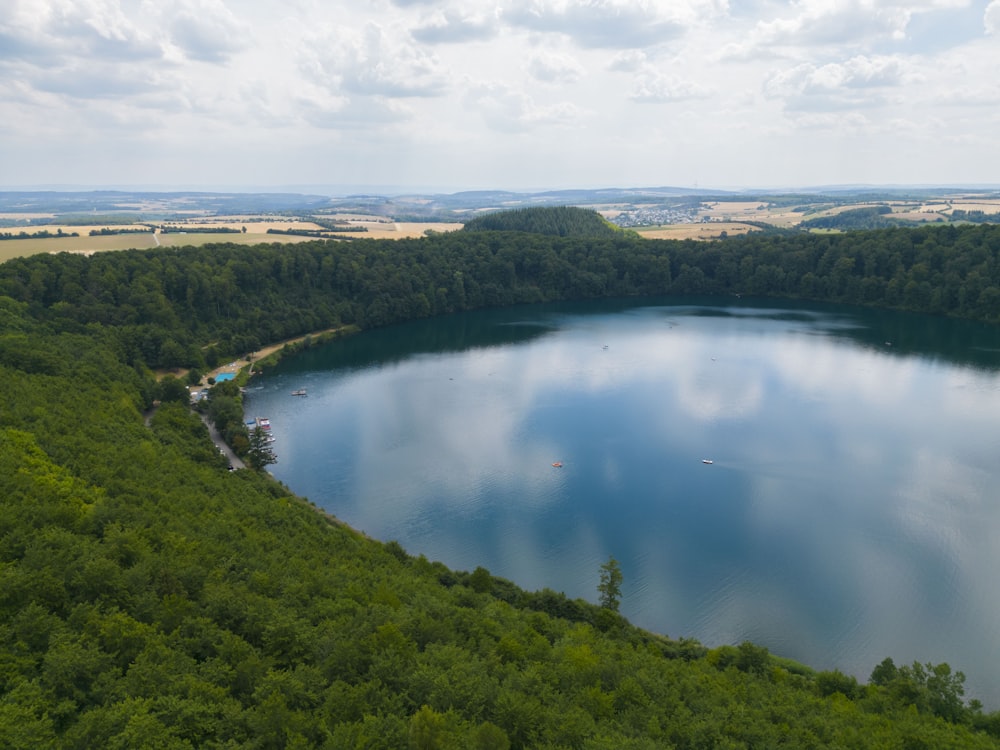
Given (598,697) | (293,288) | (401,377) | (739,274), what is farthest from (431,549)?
(739,274)

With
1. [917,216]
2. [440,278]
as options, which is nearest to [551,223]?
[440,278]

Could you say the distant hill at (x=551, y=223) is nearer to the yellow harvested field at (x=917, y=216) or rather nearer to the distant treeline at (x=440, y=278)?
the distant treeline at (x=440, y=278)

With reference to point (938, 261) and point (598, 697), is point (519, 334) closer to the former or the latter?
point (938, 261)

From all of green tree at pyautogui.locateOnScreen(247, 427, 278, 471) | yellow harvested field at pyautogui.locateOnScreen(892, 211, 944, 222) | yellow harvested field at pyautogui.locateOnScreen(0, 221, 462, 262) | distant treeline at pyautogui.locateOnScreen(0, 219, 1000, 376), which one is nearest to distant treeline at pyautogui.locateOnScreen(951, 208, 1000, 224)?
yellow harvested field at pyautogui.locateOnScreen(892, 211, 944, 222)

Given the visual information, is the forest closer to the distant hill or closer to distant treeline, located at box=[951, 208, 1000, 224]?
the distant hill

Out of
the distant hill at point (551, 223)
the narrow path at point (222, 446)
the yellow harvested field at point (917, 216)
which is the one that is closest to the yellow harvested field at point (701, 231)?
the distant hill at point (551, 223)

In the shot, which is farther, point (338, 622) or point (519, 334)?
point (519, 334)

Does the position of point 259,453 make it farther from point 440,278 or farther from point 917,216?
A: point 917,216
